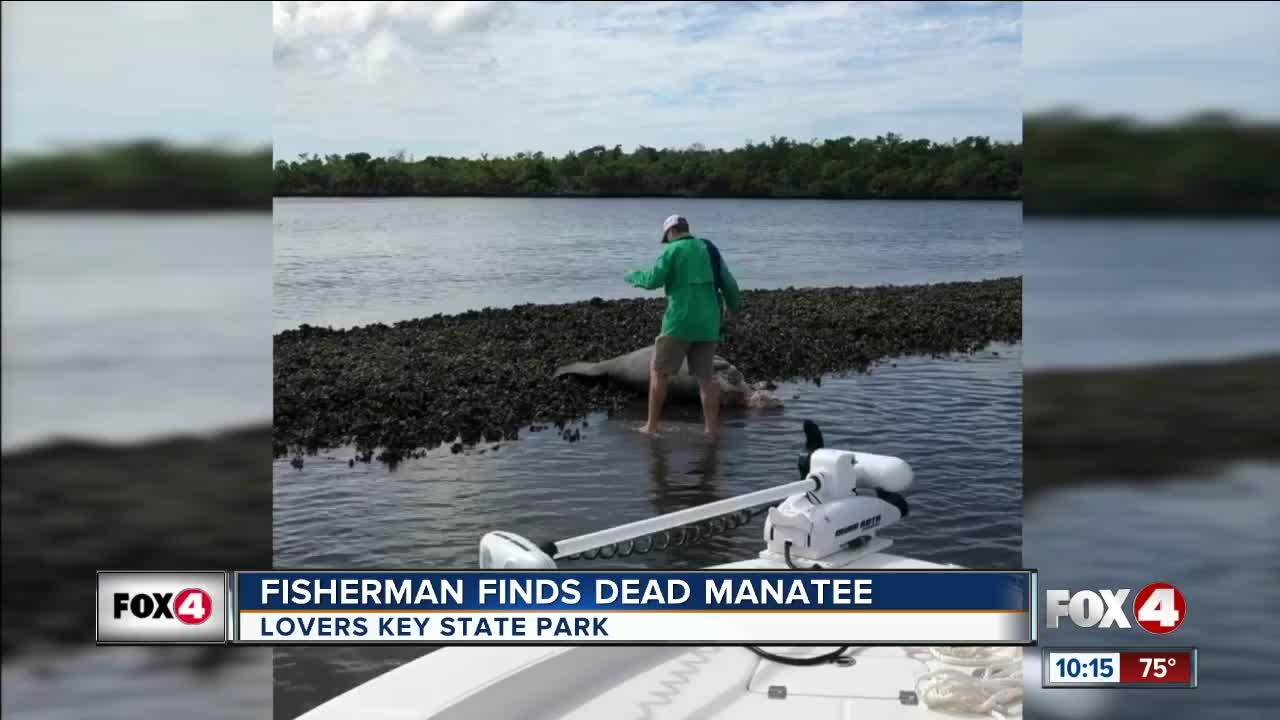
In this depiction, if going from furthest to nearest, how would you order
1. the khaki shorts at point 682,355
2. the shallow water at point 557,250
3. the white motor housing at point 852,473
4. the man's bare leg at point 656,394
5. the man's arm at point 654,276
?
1. the shallow water at point 557,250
2. the man's bare leg at point 656,394
3. the khaki shorts at point 682,355
4. the man's arm at point 654,276
5. the white motor housing at point 852,473

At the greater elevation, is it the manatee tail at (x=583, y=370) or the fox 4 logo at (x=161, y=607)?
the manatee tail at (x=583, y=370)

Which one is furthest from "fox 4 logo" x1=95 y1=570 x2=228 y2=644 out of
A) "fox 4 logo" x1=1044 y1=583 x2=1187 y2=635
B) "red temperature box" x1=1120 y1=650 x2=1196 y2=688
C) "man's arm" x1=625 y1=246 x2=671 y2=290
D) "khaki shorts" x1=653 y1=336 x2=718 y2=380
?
"khaki shorts" x1=653 y1=336 x2=718 y2=380

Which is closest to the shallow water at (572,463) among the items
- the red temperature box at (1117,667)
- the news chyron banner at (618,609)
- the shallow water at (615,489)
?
the shallow water at (615,489)

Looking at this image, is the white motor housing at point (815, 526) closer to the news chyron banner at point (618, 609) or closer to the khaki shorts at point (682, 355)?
the news chyron banner at point (618, 609)

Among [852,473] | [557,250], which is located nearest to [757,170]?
[557,250]

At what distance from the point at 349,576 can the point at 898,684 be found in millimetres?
1536

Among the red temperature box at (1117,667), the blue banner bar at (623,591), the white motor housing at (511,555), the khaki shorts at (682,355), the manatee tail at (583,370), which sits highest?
the khaki shorts at (682,355)

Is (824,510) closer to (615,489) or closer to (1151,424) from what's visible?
(1151,424)

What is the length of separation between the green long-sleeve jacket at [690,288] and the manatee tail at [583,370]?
4.86ft

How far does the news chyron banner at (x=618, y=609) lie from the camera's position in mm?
2582

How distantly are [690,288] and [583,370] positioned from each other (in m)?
1.91

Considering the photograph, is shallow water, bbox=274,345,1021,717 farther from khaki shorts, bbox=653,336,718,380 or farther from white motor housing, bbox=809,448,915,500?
white motor housing, bbox=809,448,915,500

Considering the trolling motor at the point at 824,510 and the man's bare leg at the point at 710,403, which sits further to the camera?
the man's bare leg at the point at 710,403

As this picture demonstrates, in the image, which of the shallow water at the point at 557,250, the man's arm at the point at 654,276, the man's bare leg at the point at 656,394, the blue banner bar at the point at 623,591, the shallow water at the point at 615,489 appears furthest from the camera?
the shallow water at the point at 557,250
